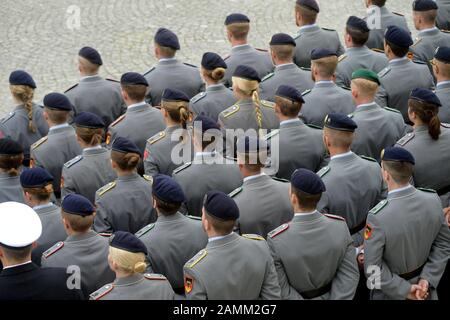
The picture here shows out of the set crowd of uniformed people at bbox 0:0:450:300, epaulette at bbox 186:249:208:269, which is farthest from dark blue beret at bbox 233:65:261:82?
epaulette at bbox 186:249:208:269

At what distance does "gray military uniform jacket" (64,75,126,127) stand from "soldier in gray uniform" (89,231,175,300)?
3.53m

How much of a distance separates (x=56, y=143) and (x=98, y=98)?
1.17 metres

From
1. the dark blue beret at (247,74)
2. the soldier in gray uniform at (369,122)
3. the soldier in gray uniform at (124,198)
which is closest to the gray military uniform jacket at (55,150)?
the soldier in gray uniform at (124,198)

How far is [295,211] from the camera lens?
6410 millimetres

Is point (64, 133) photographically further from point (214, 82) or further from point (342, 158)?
point (342, 158)

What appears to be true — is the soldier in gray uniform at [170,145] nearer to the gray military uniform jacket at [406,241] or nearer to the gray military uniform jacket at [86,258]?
the gray military uniform jacket at [86,258]

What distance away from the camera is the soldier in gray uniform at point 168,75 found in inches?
373

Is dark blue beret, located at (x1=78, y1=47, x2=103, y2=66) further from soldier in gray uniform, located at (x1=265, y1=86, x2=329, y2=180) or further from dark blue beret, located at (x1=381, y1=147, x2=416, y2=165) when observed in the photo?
dark blue beret, located at (x1=381, y1=147, x2=416, y2=165)

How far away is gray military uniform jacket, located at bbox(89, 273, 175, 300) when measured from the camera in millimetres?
5840

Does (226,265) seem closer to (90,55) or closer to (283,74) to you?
(283,74)

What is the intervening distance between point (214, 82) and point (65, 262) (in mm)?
3142

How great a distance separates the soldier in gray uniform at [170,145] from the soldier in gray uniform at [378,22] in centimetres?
350

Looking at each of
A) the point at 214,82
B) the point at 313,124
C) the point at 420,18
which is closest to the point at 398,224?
the point at 313,124

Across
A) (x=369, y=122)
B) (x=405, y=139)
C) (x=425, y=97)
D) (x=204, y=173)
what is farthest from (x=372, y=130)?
(x=204, y=173)
